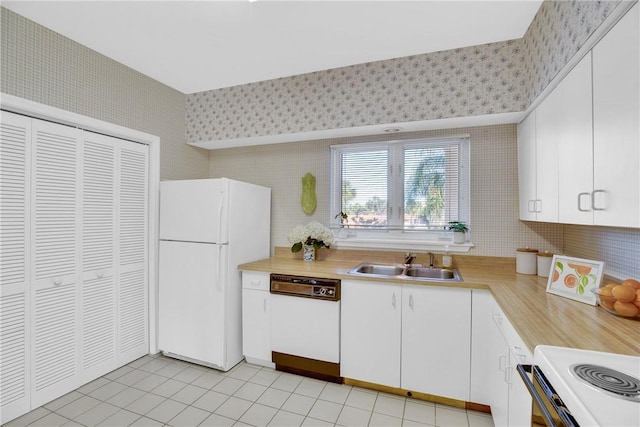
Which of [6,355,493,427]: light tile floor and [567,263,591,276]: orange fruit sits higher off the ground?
[567,263,591,276]: orange fruit

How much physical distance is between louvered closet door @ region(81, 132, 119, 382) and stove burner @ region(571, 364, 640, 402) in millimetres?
2942

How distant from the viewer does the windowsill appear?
262 cm

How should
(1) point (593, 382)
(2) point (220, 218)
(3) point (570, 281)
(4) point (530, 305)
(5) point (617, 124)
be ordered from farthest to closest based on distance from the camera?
(2) point (220, 218), (3) point (570, 281), (4) point (530, 305), (5) point (617, 124), (1) point (593, 382)

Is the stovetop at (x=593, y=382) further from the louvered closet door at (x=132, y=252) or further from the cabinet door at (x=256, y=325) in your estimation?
the louvered closet door at (x=132, y=252)

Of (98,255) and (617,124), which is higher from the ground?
(617,124)

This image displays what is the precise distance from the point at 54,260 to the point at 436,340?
108 inches

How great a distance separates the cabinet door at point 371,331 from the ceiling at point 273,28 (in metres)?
1.80

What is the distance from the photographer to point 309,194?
10.2ft

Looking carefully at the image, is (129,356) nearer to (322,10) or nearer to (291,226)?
(291,226)

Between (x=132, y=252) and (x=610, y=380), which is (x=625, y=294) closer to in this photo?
(x=610, y=380)

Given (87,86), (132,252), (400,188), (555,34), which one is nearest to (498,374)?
(400,188)

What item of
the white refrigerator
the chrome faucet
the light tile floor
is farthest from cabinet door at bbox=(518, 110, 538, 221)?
the white refrigerator

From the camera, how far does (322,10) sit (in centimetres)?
187

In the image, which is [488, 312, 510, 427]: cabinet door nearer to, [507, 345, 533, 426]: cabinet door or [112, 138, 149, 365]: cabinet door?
[507, 345, 533, 426]: cabinet door
